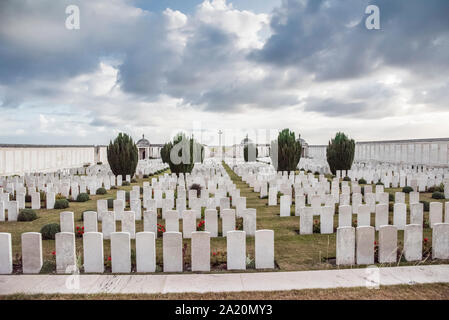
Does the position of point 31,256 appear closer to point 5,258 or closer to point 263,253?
point 5,258

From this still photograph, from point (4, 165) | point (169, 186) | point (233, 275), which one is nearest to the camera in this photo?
point (233, 275)

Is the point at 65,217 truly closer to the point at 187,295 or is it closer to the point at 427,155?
the point at 187,295

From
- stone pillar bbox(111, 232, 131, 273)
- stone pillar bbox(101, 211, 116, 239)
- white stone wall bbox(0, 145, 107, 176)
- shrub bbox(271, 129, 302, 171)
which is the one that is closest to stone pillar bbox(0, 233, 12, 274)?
stone pillar bbox(111, 232, 131, 273)

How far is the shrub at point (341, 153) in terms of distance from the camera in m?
22.8

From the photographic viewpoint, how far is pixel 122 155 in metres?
21.2

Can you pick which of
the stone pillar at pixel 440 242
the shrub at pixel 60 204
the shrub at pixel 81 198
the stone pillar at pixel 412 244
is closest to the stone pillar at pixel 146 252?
the stone pillar at pixel 412 244

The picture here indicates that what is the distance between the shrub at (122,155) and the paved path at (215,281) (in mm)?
16823

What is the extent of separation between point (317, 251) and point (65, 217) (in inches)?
232

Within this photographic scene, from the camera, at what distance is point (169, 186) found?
15383mm

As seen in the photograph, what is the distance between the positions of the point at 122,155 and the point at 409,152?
99.3 feet

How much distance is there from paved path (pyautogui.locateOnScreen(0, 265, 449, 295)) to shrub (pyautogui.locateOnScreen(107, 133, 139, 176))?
16.8 metres

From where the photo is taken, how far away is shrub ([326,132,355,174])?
2281 cm

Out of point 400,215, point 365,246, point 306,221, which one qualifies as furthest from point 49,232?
point 400,215
